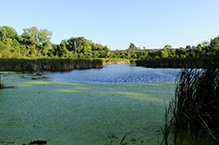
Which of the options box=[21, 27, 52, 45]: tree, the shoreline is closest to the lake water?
the shoreline

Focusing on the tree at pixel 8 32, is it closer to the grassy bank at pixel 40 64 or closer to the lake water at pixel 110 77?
the grassy bank at pixel 40 64

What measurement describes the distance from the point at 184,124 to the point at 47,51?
122ft

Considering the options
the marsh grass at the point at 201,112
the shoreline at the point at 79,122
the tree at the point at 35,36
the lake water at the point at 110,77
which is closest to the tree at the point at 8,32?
the tree at the point at 35,36

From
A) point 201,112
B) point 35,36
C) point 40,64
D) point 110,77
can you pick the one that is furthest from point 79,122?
point 35,36

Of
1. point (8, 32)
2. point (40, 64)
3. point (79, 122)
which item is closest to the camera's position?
point (79, 122)

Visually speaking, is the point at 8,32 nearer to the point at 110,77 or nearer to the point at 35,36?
the point at 35,36

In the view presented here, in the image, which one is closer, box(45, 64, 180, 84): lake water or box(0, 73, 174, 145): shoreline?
box(0, 73, 174, 145): shoreline


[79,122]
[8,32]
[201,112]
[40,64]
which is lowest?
[79,122]

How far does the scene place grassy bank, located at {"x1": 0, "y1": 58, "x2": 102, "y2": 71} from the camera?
11.9 meters

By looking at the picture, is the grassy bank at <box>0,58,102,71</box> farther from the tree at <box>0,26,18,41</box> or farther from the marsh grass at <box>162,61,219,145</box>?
the tree at <box>0,26,18,41</box>

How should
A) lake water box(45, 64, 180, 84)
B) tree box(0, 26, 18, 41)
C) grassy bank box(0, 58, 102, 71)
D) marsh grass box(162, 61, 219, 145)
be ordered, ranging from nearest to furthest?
A: marsh grass box(162, 61, 219, 145) < lake water box(45, 64, 180, 84) < grassy bank box(0, 58, 102, 71) < tree box(0, 26, 18, 41)

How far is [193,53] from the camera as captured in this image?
29.7m

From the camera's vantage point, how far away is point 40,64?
44.1 feet

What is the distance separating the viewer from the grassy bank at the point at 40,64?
467 inches
